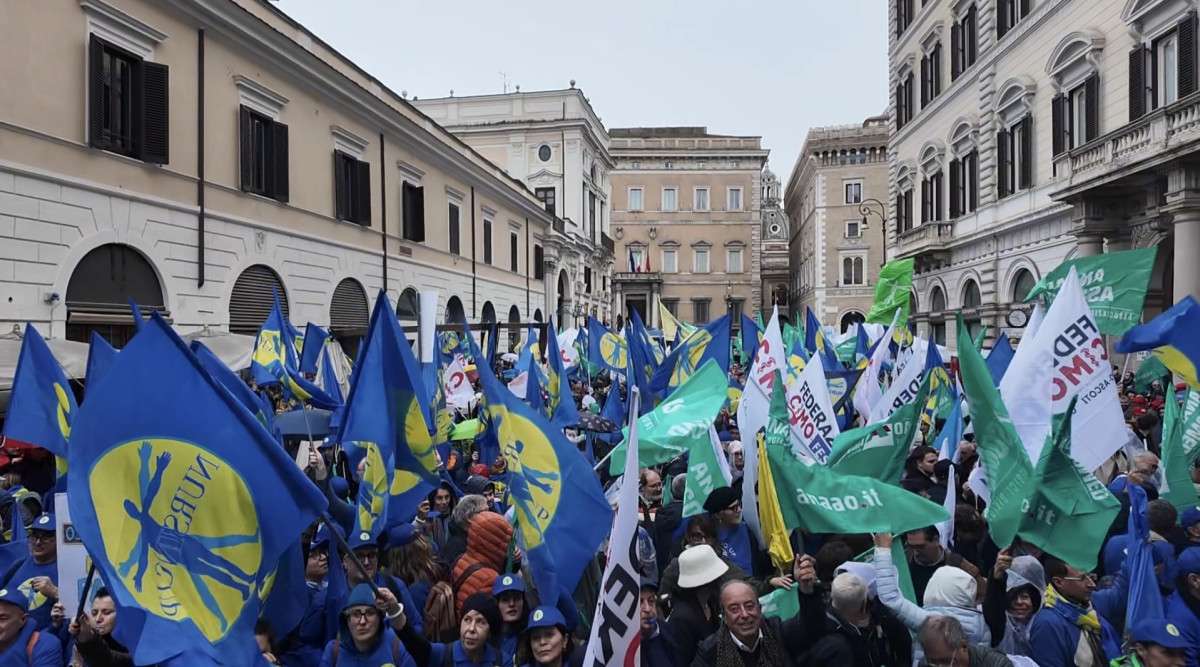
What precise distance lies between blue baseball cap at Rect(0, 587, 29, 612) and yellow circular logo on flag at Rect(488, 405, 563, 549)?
254 cm

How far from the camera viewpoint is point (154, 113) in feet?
47.0

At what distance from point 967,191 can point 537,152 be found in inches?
893

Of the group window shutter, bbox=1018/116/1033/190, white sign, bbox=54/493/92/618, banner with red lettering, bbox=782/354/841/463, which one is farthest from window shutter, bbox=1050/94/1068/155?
white sign, bbox=54/493/92/618

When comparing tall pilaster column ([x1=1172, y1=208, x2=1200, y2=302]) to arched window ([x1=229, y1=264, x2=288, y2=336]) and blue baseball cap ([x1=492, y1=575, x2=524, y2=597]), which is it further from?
arched window ([x1=229, y1=264, x2=288, y2=336])

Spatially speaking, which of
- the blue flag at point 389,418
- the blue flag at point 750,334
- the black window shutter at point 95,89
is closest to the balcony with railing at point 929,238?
the blue flag at point 750,334

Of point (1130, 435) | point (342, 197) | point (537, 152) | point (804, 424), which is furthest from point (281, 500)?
point (537, 152)

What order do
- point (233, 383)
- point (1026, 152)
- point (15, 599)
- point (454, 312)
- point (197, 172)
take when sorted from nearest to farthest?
point (15, 599)
point (233, 383)
point (197, 172)
point (1026, 152)
point (454, 312)

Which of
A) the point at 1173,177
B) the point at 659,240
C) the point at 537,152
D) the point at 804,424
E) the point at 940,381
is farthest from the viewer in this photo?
the point at 659,240

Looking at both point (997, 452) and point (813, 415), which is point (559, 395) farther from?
point (997, 452)

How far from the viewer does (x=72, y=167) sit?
41.8ft

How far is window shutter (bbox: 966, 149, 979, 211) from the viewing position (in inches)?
1045

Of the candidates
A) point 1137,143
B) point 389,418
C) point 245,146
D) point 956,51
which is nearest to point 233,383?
point 389,418

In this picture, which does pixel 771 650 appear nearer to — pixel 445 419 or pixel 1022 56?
pixel 445 419

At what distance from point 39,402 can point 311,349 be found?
22.7 feet
